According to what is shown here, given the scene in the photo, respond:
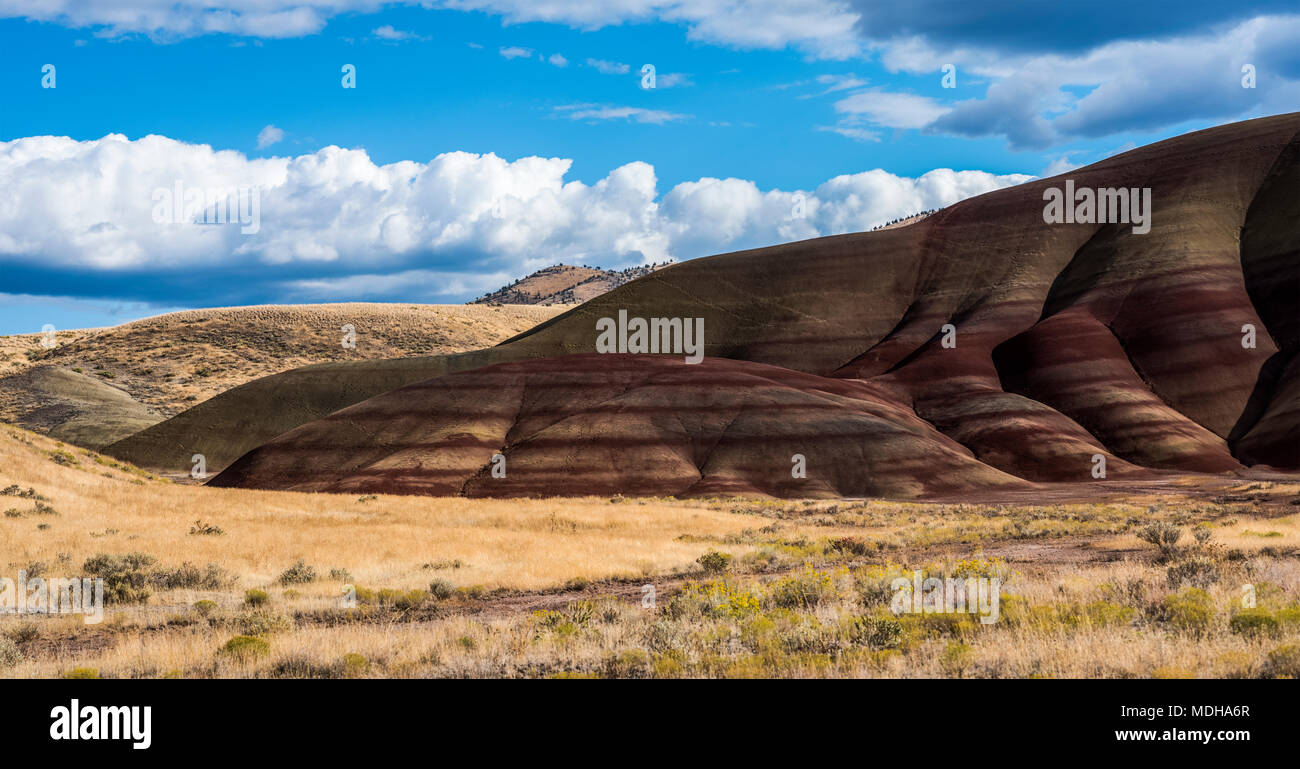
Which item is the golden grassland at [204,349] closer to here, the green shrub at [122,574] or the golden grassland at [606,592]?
the golden grassland at [606,592]

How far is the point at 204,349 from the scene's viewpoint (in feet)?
579

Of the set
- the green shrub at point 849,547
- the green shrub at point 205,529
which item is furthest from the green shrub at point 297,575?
the green shrub at point 849,547

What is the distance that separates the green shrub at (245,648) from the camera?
1374 centimetres

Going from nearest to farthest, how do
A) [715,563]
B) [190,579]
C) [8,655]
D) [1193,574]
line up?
[8,655] → [1193,574] → [190,579] → [715,563]

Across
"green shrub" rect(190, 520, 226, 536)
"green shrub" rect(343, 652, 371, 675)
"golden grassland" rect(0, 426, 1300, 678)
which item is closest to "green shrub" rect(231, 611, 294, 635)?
"golden grassland" rect(0, 426, 1300, 678)

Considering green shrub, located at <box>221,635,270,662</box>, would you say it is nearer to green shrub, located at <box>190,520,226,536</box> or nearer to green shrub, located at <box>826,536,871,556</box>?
green shrub, located at <box>190,520,226,536</box>

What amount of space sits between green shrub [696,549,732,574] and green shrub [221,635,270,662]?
1418 cm

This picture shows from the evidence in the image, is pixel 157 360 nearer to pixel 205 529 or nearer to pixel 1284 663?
pixel 205 529

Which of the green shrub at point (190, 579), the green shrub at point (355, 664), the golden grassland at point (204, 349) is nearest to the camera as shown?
the green shrub at point (355, 664)

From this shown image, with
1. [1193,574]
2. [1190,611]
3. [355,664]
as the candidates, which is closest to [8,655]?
[355,664]

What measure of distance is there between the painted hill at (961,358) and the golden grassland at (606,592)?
116 ft

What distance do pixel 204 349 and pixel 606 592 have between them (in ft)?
572

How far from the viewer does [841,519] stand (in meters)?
47.3
